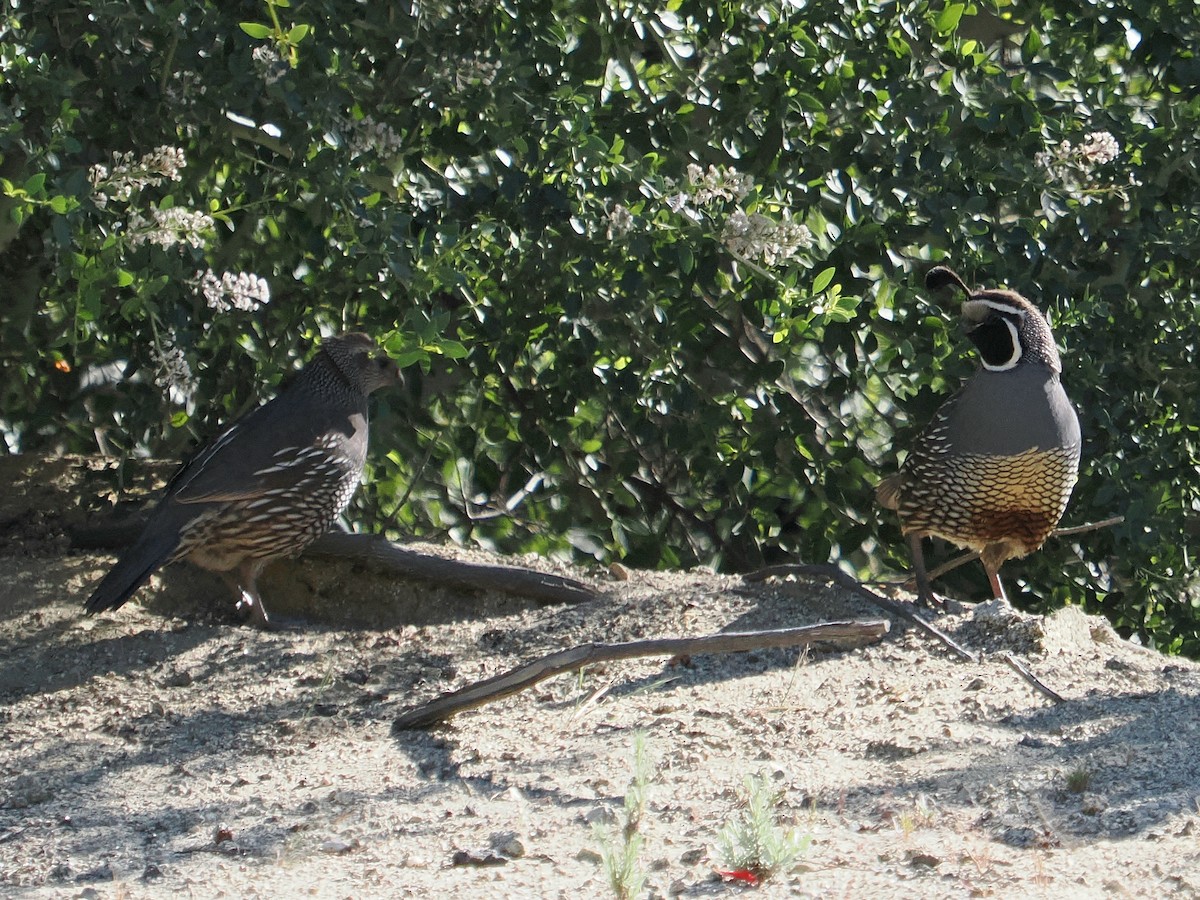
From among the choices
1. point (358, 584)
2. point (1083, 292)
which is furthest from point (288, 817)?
point (1083, 292)

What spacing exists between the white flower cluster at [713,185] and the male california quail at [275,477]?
118 centimetres

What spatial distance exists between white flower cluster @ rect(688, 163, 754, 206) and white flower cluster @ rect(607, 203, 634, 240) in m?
0.19

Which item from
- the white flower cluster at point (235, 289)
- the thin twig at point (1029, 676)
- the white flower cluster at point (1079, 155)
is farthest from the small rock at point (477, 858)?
the white flower cluster at point (1079, 155)

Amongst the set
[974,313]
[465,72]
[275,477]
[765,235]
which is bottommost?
[275,477]

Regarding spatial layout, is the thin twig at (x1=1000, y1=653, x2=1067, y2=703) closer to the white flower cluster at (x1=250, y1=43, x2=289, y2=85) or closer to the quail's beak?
the quail's beak

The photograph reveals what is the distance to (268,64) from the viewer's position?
4.16 meters

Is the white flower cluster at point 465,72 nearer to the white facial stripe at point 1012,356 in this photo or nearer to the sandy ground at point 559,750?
the sandy ground at point 559,750

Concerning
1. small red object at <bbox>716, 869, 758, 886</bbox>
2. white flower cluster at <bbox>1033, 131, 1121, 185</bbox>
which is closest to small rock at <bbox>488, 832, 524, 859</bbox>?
small red object at <bbox>716, 869, 758, 886</bbox>

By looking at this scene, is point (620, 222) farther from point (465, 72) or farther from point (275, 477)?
point (275, 477)

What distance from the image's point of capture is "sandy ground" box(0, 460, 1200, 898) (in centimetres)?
296

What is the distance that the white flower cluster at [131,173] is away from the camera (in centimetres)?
412

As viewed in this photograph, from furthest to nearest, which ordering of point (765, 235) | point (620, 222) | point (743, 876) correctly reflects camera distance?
point (620, 222) → point (765, 235) → point (743, 876)

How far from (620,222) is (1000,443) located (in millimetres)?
1422

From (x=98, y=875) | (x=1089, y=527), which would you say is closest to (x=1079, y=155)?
(x=1089, y=527)
